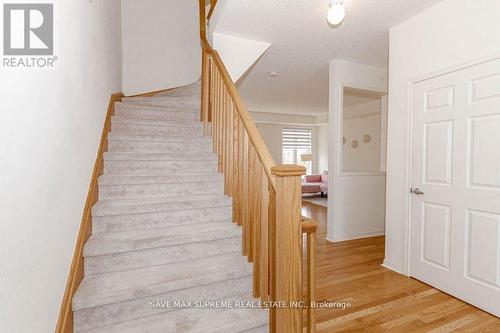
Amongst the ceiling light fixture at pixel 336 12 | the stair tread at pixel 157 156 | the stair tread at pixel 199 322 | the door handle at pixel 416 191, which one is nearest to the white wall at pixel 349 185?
the door handle at pixel 416 191

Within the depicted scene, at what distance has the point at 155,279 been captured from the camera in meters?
1.56

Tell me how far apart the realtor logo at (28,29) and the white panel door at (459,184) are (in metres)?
2.90

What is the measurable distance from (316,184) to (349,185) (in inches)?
171

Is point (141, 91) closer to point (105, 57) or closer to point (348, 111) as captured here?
point (105, 57)

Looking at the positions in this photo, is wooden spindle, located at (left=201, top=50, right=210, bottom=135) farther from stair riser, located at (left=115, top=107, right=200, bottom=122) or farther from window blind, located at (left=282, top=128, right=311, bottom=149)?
window blind, located at (left=282, top=128, right=311, bottom=149)

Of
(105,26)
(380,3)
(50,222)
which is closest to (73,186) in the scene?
(50,222)

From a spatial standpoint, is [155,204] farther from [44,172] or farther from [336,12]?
[336,12]

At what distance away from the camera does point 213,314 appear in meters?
1.55

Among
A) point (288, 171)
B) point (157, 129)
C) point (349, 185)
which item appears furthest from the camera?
point (349, 185)

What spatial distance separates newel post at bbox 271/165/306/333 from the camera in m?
1.35

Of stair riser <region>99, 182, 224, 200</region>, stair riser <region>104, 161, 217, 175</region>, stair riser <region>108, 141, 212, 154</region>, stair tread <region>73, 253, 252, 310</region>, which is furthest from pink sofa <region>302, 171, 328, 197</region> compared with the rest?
stair tread <region>73, 253, 252, 310</region>

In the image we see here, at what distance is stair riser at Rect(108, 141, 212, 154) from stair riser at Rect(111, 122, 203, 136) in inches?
7.4

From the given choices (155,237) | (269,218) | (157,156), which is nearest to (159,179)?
(157,156)

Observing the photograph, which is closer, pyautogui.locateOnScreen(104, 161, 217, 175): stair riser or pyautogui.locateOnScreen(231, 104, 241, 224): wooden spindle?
pyautogui.locateOnScreen(231, 104, 241, 224): wooden spindle
